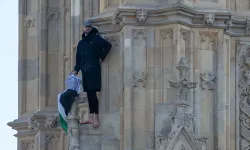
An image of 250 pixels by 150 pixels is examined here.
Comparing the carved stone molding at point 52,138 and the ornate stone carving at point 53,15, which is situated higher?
the ornate stone carving at point 53,15

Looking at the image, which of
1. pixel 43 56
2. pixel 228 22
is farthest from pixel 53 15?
pixel 228 22

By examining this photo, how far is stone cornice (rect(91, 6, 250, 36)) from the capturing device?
40.5 m

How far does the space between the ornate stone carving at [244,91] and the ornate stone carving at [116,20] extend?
2931 mm

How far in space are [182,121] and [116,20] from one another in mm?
2683

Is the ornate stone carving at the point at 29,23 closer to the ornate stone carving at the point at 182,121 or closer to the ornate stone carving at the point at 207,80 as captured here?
the ornate stone carving at the point at 207,80

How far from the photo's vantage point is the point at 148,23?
4066 cm

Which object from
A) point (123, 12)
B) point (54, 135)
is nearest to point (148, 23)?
point (123, 12)

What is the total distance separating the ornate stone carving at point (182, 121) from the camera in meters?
39.8

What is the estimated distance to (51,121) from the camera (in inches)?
2031

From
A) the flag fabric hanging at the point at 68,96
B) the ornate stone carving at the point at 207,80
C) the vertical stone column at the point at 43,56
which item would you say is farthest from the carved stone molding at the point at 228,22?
the vertical stone column at the point at 43,56

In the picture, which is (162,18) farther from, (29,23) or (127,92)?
(29,23)

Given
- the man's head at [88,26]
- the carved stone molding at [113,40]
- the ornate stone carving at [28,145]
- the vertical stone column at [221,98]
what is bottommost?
the ornate stone carving at [28,145]

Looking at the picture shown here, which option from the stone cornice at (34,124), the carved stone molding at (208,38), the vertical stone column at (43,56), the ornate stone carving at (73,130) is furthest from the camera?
the vertical stone column at (43,56)

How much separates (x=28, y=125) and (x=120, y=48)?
12.6 meters
